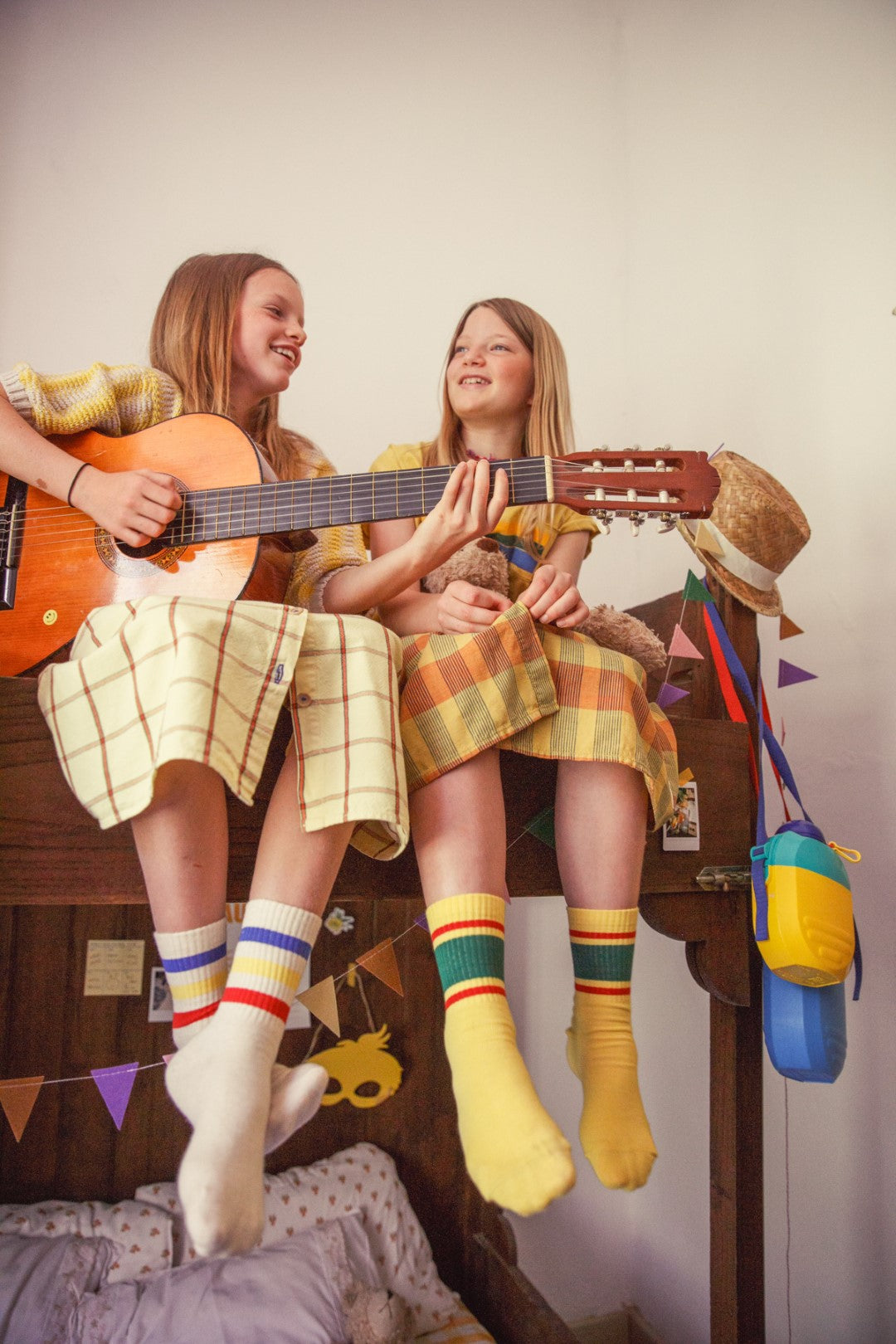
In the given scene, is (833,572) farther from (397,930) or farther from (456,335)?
(397,930)

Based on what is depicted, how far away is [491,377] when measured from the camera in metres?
1.35

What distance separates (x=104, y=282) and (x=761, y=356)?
4.30ft

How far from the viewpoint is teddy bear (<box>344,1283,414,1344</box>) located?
1.35 metres

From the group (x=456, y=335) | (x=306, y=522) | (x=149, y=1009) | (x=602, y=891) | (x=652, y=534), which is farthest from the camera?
(x=652, y=534)

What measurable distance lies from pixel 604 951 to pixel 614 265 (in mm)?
1825

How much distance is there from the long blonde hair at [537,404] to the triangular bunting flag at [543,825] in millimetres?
533

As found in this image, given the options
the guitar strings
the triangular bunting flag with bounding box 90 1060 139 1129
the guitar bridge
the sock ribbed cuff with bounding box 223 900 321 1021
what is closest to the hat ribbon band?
the guitar strings

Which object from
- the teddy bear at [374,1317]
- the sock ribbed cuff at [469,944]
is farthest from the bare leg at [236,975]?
the teddy bear at [374,1317]

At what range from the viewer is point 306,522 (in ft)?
3.25

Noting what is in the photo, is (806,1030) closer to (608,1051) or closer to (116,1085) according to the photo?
(608,1051)

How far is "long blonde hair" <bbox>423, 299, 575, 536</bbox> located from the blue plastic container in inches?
29.3

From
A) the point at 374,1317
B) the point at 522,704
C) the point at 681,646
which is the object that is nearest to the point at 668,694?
the point at 681,646

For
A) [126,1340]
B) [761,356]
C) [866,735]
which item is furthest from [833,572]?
[126,1340]

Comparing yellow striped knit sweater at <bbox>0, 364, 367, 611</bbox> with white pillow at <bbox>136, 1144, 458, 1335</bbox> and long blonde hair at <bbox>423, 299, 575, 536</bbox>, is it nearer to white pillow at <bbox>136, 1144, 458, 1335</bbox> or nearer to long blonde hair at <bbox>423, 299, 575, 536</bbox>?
long blonde hair at <bbox>423, 299, 575, 536</bbox>
